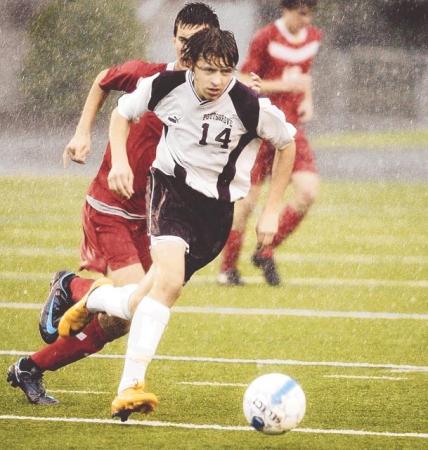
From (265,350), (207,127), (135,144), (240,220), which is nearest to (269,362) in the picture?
(265,350)

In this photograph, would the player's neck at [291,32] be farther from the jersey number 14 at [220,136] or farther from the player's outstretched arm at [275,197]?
the jersey number 14 at [220,136]

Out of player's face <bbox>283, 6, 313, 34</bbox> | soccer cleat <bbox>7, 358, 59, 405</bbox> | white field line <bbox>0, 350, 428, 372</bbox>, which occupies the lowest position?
white field line <bbox>0, 350, 428, 372</bbox>

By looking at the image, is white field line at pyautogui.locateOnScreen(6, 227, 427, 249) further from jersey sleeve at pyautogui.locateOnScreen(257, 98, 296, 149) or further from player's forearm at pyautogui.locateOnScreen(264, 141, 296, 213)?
jersey sleeve at pyautogui.locateOnScreen(257, 98, 296, 149)

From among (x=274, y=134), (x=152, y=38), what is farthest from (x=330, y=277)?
(x=152, y=38)

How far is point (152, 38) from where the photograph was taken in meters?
31.7

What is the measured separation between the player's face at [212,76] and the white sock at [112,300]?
945 mm

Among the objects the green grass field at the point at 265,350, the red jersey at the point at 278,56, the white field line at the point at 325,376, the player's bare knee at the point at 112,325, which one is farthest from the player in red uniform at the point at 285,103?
the player's bare knee at the point at 112,325

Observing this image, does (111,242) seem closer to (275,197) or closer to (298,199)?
(275,197)

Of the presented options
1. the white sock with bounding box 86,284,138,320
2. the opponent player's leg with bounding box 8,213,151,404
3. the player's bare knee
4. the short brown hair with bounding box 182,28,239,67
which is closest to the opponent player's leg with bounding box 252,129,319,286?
the opponent player's leg with bounding box 8,213,151,404

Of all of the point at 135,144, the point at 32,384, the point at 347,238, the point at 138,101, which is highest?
the point at 138,101

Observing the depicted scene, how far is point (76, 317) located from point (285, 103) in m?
5.22

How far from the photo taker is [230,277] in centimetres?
1110

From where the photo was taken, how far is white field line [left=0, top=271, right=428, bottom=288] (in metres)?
11.2

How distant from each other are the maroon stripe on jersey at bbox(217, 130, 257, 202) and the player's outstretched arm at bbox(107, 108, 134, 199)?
399 mm
